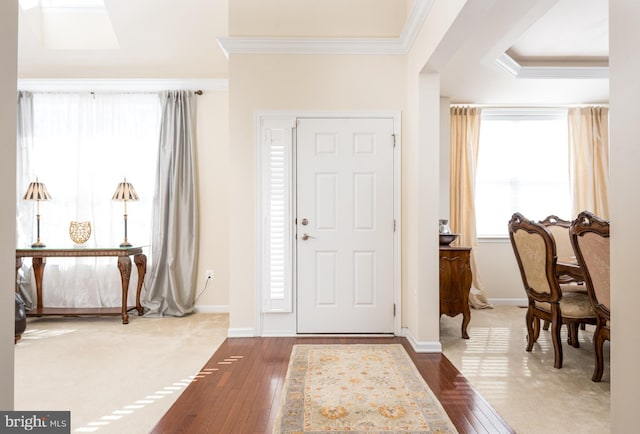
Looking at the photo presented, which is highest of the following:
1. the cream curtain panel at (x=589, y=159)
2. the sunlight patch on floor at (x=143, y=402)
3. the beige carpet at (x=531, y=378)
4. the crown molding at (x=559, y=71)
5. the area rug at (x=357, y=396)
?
the crown molding at (x=559, y=71)

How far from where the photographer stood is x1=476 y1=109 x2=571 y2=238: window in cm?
541

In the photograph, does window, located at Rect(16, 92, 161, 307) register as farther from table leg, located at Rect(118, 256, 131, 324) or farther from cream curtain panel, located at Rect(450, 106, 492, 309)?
cream curtain panel, located at Rect(450, 106, 492, 309)

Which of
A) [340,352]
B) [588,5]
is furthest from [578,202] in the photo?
[340,352]

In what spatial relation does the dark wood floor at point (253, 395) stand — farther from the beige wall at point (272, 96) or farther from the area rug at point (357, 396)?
the beige wall at point (272, 96)

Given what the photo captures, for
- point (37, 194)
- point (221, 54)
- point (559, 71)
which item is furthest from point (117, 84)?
point (559, 71)

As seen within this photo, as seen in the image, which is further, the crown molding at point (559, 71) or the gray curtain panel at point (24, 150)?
the gray curtain panel at point (24, 150)

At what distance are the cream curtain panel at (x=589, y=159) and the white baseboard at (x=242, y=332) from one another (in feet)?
14.5

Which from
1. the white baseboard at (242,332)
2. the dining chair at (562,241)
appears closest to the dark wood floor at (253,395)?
the white baseboard at (242,332)

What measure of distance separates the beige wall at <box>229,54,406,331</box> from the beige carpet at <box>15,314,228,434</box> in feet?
2.21

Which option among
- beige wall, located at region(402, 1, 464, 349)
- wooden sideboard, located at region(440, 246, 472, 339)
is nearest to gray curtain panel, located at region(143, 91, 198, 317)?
beige wall, located at region(402, 1, 464, 349)

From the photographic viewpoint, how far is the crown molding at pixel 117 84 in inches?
188

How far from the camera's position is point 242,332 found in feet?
12.6

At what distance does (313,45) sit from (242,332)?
284cm

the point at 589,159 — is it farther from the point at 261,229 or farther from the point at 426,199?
the point at 261,229
